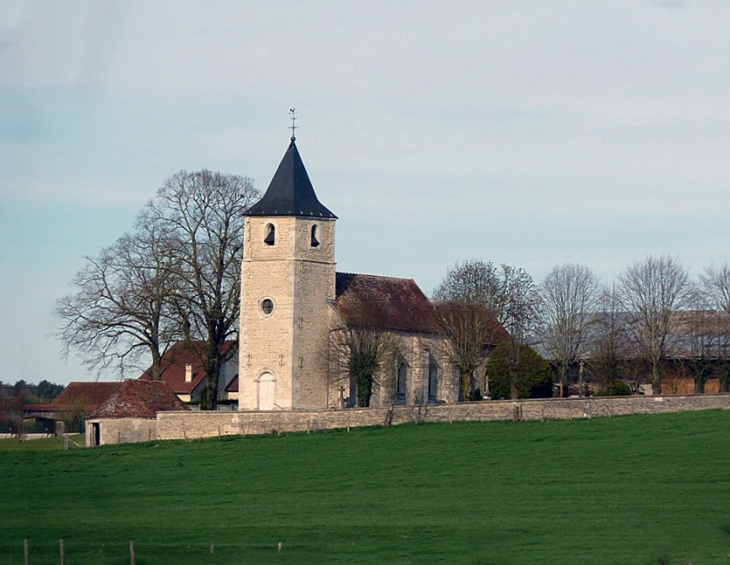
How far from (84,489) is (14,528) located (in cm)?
710

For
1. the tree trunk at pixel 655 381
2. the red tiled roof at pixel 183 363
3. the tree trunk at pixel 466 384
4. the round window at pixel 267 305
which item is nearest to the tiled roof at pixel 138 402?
the round window at pixel 267 305

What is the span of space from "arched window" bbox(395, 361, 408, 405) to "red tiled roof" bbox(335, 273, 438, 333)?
1.62 m

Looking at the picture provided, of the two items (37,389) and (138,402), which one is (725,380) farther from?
(37,389)

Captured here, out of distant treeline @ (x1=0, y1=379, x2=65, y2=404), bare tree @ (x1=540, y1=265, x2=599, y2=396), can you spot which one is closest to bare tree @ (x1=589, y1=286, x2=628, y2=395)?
bare tree @ (x1=540, y1=265, x2=599, y2=396)

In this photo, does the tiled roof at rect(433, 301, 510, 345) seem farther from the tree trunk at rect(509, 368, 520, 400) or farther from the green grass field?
the green grass field

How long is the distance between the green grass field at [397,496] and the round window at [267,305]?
30.6 ft

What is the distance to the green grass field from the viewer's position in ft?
92.7

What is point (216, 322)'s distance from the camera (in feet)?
202

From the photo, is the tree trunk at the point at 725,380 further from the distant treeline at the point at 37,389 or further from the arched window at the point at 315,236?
the distant treeline at the point at 37,389

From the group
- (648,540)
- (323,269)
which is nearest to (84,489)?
(648,540)

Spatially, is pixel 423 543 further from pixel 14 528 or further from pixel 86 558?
pixel 14 528

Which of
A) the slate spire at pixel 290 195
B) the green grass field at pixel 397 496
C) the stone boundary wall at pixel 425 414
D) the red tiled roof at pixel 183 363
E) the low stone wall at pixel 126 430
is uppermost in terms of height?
the slate spire at pixel 290 195

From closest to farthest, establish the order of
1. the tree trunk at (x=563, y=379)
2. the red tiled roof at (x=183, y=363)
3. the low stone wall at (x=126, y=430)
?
the low stone wall at (x=126, y=430) → the red tiled roof at (x=183, y=363) → the tree trunk at (x=563, y=379)

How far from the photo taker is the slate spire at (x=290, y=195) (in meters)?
58.6
